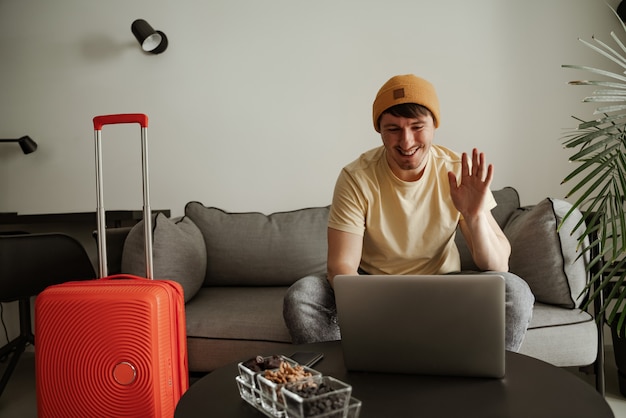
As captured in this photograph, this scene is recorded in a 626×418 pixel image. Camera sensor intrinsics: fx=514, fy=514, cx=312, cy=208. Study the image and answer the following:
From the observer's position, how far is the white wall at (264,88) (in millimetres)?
2555

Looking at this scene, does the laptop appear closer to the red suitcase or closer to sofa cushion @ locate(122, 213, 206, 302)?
the red suitcase

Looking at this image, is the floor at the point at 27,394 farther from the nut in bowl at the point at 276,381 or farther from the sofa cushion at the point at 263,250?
the nut in bowl at the point at 276,381

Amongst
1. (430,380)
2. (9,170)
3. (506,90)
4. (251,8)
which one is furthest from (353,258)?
(9,170)

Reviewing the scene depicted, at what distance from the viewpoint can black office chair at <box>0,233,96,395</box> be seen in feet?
6.41

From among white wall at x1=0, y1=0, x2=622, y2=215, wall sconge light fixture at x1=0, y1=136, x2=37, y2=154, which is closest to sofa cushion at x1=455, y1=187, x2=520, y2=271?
white wall at x1=0, y1=0, x2=622, y2=215

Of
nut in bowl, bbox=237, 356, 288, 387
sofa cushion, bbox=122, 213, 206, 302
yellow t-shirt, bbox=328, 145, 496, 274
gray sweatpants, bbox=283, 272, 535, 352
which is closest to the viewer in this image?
nut in bowl, bbox=237, 356, 288, 387

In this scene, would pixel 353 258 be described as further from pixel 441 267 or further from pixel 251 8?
pixel 251 8

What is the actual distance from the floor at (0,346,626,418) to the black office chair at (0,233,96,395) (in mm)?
101

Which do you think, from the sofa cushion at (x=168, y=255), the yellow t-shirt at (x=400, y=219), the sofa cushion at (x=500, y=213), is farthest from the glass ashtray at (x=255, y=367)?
the sofa cushion at (x=500, y=213)

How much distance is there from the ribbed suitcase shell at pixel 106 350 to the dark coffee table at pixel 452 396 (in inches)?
18.6

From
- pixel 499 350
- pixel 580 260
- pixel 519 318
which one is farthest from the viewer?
pixel 580 260

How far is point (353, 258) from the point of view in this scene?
62.9 inches

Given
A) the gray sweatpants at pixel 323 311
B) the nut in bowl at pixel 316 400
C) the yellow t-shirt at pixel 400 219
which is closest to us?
the nut in bowl at pixel 316 400

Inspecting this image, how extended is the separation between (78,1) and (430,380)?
2.79 m
